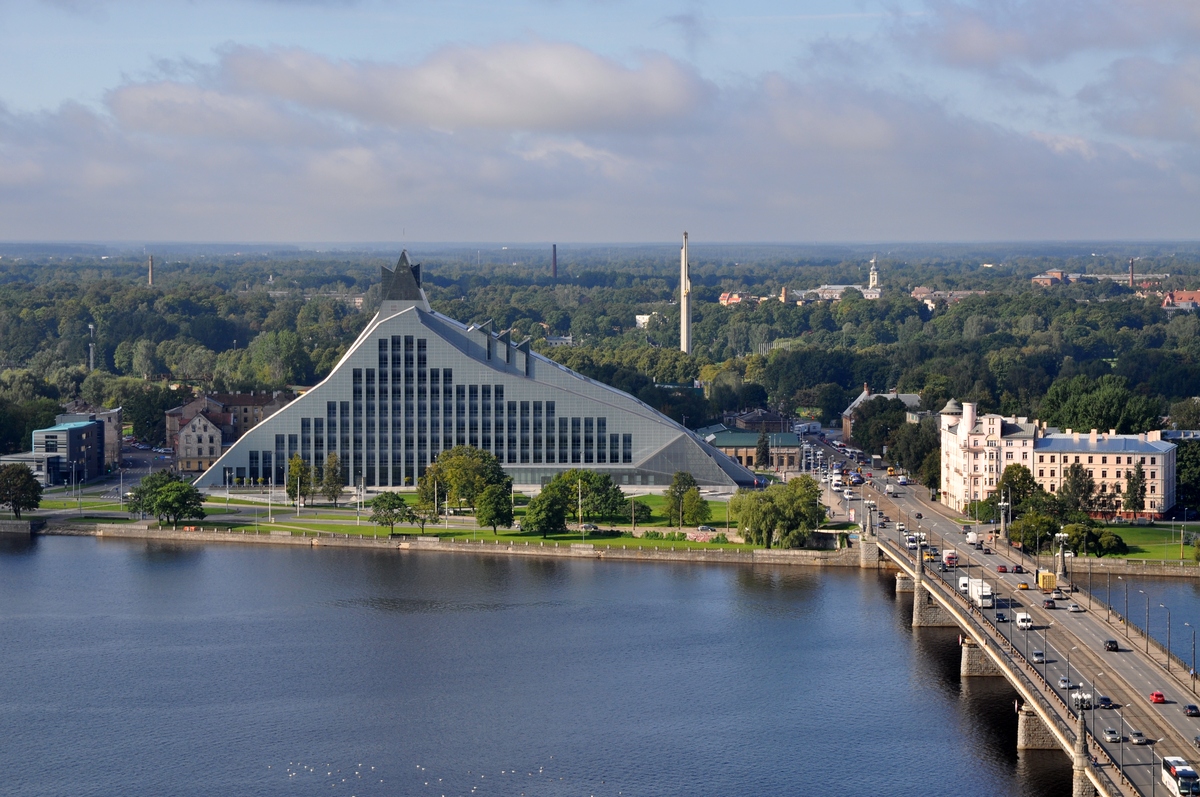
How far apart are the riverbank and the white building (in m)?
13.7

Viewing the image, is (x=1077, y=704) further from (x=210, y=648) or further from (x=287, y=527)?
(x=287, y=527)

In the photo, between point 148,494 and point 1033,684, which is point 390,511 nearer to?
point 148,494

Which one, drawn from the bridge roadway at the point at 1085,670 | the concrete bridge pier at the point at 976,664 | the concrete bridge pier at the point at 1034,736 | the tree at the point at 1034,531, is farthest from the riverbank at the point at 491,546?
the concrete bridge pier at the point at 1034,736

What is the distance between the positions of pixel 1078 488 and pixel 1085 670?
114ft

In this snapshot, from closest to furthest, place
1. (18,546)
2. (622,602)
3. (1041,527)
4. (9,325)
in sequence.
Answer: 1. (622,602)
2. (1041,527)
3. (18,546)
4. (9,325)

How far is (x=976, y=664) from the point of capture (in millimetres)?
60250

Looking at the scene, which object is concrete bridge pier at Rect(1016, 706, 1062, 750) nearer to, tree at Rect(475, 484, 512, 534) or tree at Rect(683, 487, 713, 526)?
tree at Rect(683, 487, 713, 526)

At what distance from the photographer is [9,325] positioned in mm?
194875

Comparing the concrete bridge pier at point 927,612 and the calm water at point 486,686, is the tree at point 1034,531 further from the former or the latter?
the concrete bridge pier at point 927,612

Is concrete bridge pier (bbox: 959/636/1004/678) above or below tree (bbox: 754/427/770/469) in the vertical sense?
below

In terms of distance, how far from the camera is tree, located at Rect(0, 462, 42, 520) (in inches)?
3647

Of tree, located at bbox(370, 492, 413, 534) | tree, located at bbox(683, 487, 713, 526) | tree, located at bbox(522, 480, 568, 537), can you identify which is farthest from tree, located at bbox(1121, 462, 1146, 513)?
→ tree, located at bbox(370, 492, 413, 534)

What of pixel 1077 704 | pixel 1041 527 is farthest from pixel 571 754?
pixel 1041 527

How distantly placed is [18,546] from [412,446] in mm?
21851
